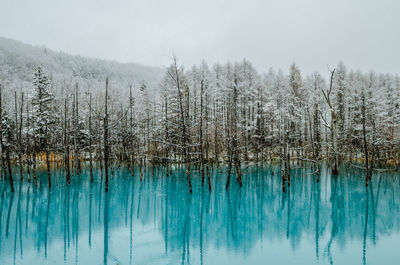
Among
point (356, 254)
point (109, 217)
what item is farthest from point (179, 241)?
point (356, 254)

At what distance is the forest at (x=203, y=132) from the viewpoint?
23.0 meters

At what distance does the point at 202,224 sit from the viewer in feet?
49.2

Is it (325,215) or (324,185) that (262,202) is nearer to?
(325,215)

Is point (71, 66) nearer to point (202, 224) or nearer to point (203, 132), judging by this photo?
point (203, 132)

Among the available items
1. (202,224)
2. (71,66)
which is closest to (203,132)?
(202,224)

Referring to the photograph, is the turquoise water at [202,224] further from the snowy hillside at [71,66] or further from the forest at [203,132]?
the snowy hillside at [71,66]

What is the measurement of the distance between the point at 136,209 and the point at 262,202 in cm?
917

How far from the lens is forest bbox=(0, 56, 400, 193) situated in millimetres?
23047

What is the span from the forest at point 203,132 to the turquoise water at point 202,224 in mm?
2041

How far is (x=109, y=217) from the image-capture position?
16.6 metres

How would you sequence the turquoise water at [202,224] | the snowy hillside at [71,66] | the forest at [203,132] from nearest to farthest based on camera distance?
the turquoise water at [202,224], the forest at [203,132], the snowy hillside at [71,66]

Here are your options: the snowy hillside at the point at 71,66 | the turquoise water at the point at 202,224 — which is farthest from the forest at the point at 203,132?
the snowy hillside at the point at 71,66

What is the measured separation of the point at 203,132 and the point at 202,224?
21.5 m

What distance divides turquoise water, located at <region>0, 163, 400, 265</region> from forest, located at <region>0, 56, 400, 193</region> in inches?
80.3
